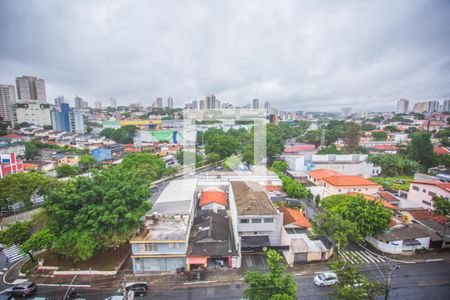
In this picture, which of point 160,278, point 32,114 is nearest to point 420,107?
point 160,278

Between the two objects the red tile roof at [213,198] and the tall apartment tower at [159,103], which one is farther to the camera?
the tall apartment tower at [159,103]

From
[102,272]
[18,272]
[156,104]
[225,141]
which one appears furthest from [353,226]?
[156,104]

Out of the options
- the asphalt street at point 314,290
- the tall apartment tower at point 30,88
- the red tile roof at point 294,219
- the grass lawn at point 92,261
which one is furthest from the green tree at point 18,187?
the tall apartment tower at point 30,88

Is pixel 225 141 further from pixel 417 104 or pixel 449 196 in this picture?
pixel 417 104

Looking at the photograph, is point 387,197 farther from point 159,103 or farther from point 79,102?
point 79,102

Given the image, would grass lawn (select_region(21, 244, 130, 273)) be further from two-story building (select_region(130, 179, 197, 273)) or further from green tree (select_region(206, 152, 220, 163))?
green tree (select_region(206, 152, 220, 163))

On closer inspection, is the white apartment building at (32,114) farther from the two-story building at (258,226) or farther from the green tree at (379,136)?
the green tree at (379,136)
